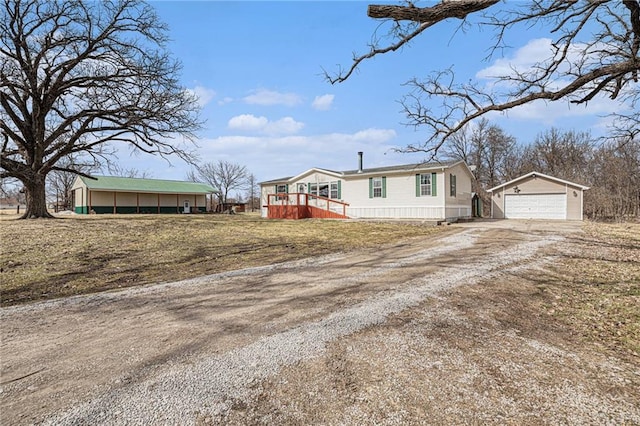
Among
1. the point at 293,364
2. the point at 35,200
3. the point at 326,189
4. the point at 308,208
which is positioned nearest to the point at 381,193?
the point at 326,189

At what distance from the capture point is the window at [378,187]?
19844mm

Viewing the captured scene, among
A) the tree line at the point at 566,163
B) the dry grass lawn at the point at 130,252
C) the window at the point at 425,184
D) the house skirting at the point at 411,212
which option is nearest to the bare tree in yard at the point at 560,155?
the tree line at the point at 566,163

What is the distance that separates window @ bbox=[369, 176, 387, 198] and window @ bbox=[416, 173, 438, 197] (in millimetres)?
2000

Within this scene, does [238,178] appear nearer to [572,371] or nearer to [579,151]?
[579,151]

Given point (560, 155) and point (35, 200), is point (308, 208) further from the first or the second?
point (560, 155)

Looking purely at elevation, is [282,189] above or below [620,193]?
above

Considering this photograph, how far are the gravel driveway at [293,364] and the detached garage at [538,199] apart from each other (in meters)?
20.2

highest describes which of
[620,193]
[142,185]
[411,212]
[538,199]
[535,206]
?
[142,185]

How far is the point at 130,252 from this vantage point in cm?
874

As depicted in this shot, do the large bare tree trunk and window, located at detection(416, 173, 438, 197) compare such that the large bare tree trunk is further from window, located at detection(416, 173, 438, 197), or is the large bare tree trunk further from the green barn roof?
window, located at detection(416, 173, 438, 197)

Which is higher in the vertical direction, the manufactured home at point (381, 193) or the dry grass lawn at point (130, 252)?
the manufactured home at point (381, 193)

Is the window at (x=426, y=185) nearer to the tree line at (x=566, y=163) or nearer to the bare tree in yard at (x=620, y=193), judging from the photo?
the tree line at (x=566, y=163)

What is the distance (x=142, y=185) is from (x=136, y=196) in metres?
1.23

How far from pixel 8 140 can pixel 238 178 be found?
3667cm
